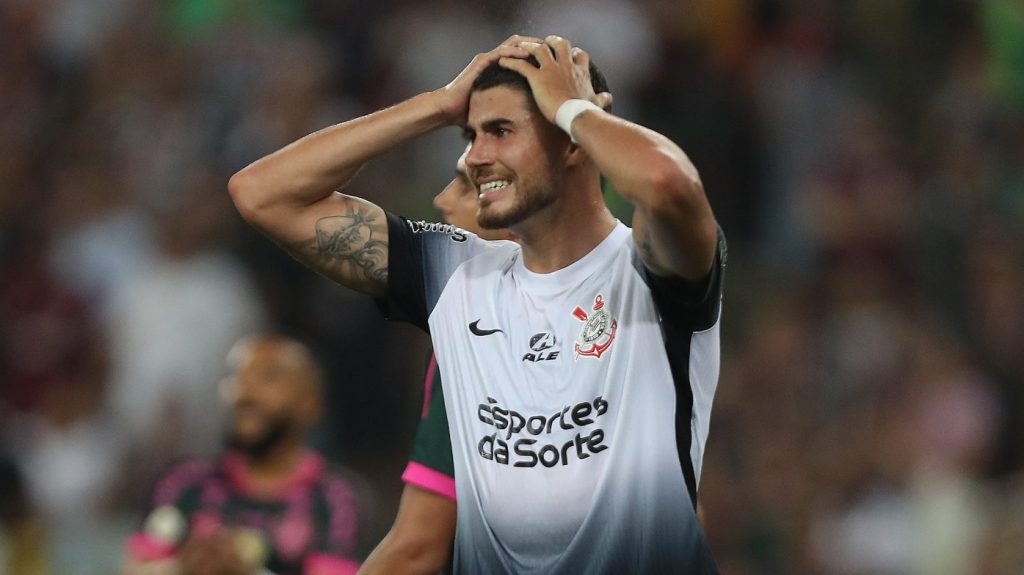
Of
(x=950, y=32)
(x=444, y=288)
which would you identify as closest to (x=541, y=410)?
(x=444, y=288)

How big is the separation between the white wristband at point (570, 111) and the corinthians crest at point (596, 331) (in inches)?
17.8

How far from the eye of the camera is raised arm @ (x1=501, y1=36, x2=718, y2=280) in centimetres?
418

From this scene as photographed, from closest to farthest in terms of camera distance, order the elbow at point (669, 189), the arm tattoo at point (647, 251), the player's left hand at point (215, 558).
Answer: the elbow at point (669, 189), the arm tattoo at point (647, 251), the player's left hand at point (215, 558)

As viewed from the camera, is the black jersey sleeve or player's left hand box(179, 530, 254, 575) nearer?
the black jersey sleeve

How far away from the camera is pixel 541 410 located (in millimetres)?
4547

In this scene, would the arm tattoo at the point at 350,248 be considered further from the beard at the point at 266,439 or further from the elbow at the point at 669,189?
the beard at the point at 266,439

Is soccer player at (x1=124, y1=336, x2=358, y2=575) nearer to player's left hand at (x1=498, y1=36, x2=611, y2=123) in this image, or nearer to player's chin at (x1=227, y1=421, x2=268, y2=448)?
player's chin at (x1=227, y1=421, x2=268, y2=448)

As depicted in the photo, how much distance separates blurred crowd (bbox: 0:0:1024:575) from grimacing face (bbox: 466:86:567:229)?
4546mm

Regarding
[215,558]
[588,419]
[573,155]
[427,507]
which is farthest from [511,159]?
[215,558]

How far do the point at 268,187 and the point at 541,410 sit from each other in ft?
3.27

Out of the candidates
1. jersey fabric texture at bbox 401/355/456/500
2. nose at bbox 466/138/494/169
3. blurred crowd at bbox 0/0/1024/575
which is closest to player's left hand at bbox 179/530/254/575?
jersey fabric texture at bbox 401/355/456/500

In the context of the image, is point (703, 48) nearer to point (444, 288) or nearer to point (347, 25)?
point (347, 25)

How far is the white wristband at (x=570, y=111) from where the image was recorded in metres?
4.46

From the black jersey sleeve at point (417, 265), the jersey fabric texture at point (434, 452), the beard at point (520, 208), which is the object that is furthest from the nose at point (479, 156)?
the jersey fabric texture at point (434, 452)
